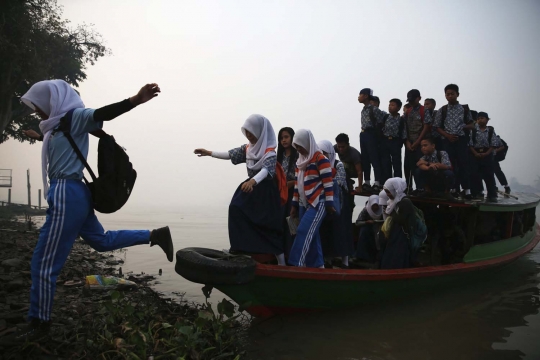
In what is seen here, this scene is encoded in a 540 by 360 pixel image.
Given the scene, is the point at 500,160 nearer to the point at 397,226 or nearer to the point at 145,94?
the point at 397,226

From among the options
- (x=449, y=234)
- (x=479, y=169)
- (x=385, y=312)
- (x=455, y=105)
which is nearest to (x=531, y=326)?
(x=385, y=312)

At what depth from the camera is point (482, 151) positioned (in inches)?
305

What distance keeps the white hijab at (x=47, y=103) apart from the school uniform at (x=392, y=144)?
5394mm

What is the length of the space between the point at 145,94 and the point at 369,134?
4.99 meters

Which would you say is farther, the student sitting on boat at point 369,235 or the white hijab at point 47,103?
the student sitting on boat at point 369,235

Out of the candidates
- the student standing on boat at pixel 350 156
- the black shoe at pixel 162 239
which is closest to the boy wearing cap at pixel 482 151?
the student standing on boat at pixel 350 156

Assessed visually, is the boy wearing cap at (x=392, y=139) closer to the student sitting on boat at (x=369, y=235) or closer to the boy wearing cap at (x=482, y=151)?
the student sitting on boat at (x=369, y=235)

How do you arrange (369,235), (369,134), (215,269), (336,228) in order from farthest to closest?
(369,134)
(369,235)
(336,228)
(215,269)

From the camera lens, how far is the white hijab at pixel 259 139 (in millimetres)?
3893

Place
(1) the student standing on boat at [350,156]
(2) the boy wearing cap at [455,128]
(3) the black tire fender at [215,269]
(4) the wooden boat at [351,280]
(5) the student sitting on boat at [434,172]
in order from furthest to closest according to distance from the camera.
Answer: (2) the boy wearing cap at [455,128], (1) the student standing on boat at [350,156], (5) the student sitting on boat at [434,172], (4) the wooden boat at [351,280], (3) the black tire fender at [215,269]

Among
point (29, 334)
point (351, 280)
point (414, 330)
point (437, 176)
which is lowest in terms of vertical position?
point (414, 330)

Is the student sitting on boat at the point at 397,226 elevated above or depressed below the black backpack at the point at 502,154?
below

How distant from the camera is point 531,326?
416cm

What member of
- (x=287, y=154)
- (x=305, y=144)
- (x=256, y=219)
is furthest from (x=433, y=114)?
(x=256, y=219)
